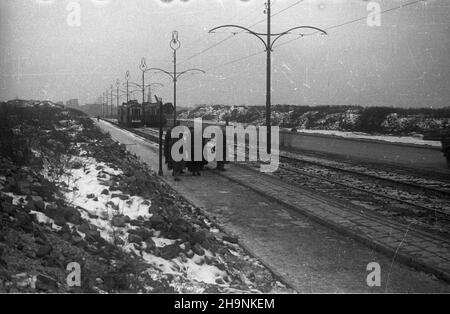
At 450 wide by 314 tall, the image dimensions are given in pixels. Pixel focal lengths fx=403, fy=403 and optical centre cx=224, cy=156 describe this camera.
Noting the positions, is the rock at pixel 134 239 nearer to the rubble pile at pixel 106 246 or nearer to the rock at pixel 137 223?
the rubble pile at pixel 106 246

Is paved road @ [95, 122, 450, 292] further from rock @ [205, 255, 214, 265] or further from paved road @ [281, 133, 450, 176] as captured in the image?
paved road @ [281, 133, 450, 176]

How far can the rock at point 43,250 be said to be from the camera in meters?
4.63

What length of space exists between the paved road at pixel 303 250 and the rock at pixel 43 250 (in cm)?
312

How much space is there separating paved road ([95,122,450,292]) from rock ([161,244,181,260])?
1428mm

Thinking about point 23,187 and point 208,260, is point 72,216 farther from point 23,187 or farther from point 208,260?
point 208,260

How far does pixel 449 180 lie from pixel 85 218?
45.7ft

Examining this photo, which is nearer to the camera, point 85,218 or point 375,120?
point 85,218

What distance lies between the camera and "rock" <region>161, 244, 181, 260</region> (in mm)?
5699

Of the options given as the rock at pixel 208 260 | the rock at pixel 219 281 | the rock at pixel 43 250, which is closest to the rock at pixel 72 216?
the rock at pixel 43 250

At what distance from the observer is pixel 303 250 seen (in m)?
6.96

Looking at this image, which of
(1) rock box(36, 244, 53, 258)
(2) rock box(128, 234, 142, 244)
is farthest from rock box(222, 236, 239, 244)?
(1) rock box(36, 244, 53, 258)

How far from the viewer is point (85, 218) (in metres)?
6.27
